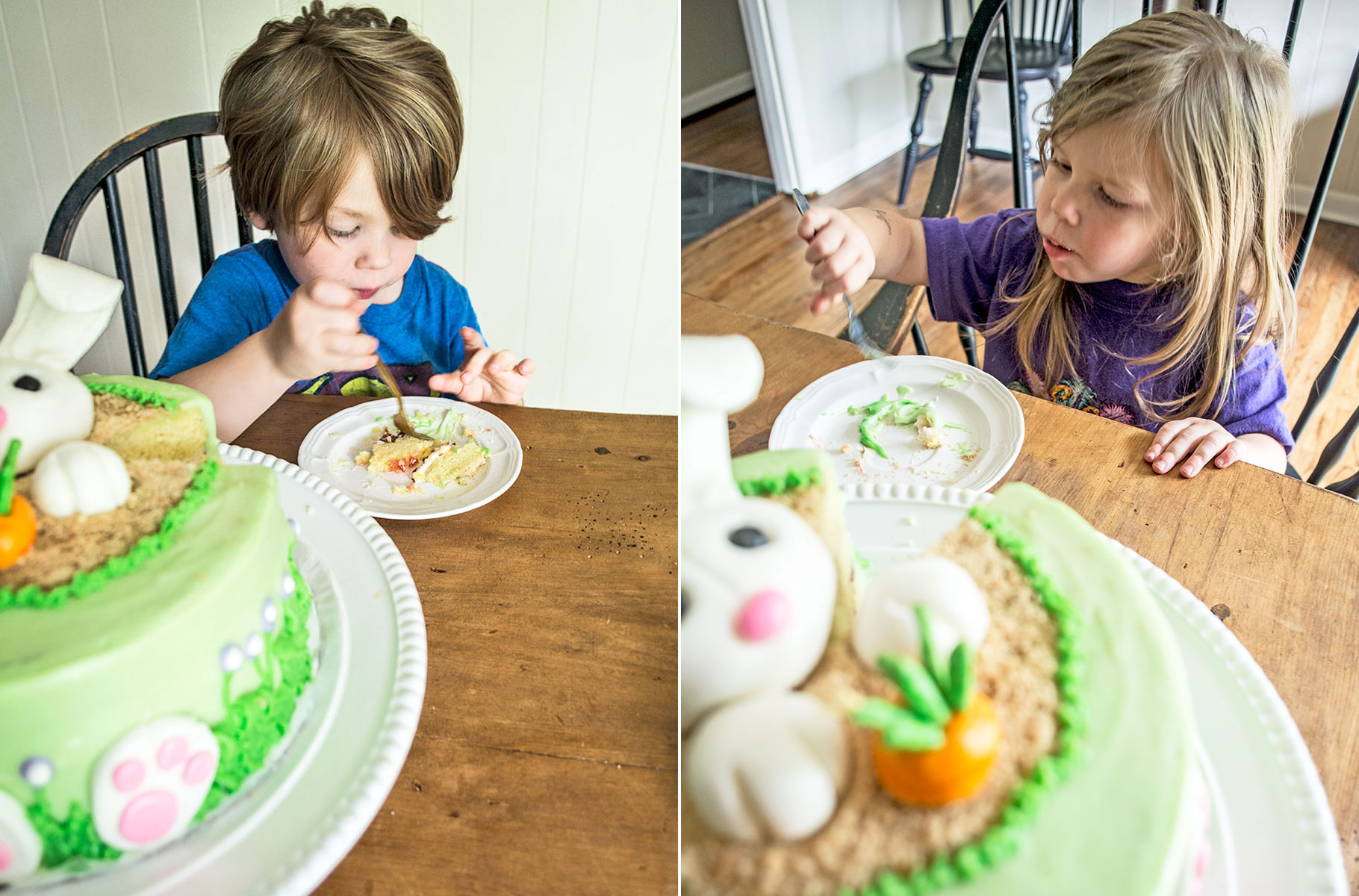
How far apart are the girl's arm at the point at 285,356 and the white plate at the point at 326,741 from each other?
29mm

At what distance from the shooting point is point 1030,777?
0.57 feet

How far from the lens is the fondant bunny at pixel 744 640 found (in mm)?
156

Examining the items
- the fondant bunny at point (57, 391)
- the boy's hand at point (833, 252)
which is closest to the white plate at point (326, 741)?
the fondant bunny at point (57, 391)

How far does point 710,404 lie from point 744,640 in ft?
0.16

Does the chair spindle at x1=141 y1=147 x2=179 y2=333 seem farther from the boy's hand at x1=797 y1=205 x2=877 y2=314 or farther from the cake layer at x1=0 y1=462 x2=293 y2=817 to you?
the boy's hand at x1=797 y1=205 x2=877 y2=314

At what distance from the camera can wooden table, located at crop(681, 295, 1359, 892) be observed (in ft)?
0.95

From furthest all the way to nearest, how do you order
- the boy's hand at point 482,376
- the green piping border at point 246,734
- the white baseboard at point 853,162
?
1. the boy's hand at point 482,376
2. the white baseboard at point 853,162
3. the green piping border at point 246,734

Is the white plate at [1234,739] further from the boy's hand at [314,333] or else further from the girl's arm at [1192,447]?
the boy's hand at [314,333]

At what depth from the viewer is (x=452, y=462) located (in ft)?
1.45

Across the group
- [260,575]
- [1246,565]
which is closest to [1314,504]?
[1246,565]

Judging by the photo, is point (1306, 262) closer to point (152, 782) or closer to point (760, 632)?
point (760, 632)

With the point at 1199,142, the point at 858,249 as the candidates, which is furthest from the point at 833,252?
the point at 1199,142

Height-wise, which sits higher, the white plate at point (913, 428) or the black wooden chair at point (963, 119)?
the black wooden chair at point (963, 119)

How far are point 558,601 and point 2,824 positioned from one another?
0.67 feet
